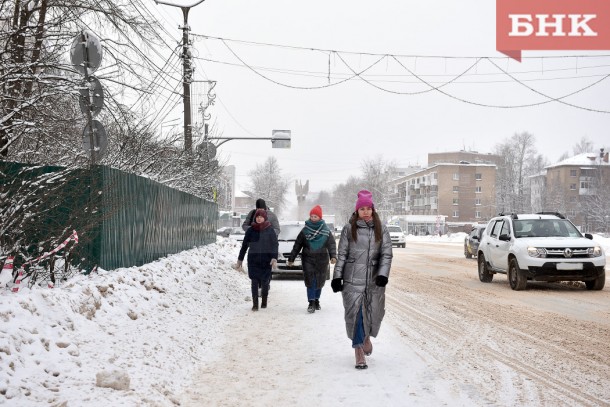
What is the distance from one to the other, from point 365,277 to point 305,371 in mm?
1172

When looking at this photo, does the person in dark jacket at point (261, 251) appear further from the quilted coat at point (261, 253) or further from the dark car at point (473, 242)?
the dark car at point (473, 242)

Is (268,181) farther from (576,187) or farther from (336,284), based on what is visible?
(336,284)

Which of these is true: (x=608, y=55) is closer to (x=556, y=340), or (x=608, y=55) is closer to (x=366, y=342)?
(x=556, y=340)

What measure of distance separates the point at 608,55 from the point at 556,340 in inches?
575

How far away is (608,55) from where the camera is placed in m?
18.9

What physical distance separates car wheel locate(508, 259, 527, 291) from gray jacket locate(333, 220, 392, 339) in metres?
8.24

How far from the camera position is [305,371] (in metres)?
6.13

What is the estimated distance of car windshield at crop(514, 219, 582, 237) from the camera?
1438 centimetres

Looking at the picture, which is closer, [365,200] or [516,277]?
[365,200]

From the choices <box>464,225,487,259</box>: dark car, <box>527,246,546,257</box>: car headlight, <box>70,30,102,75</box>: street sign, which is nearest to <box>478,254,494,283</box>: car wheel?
<box>527,246,546,257</box>: car headlight

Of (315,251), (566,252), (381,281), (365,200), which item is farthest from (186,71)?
(381,281)

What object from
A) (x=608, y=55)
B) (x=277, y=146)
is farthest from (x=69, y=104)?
(x=277, y=146)

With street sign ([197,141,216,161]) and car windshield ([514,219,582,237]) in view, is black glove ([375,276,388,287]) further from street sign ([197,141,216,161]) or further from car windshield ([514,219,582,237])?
street sign ([197,141,216,161])

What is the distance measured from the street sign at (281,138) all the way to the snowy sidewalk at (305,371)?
20.1 m
